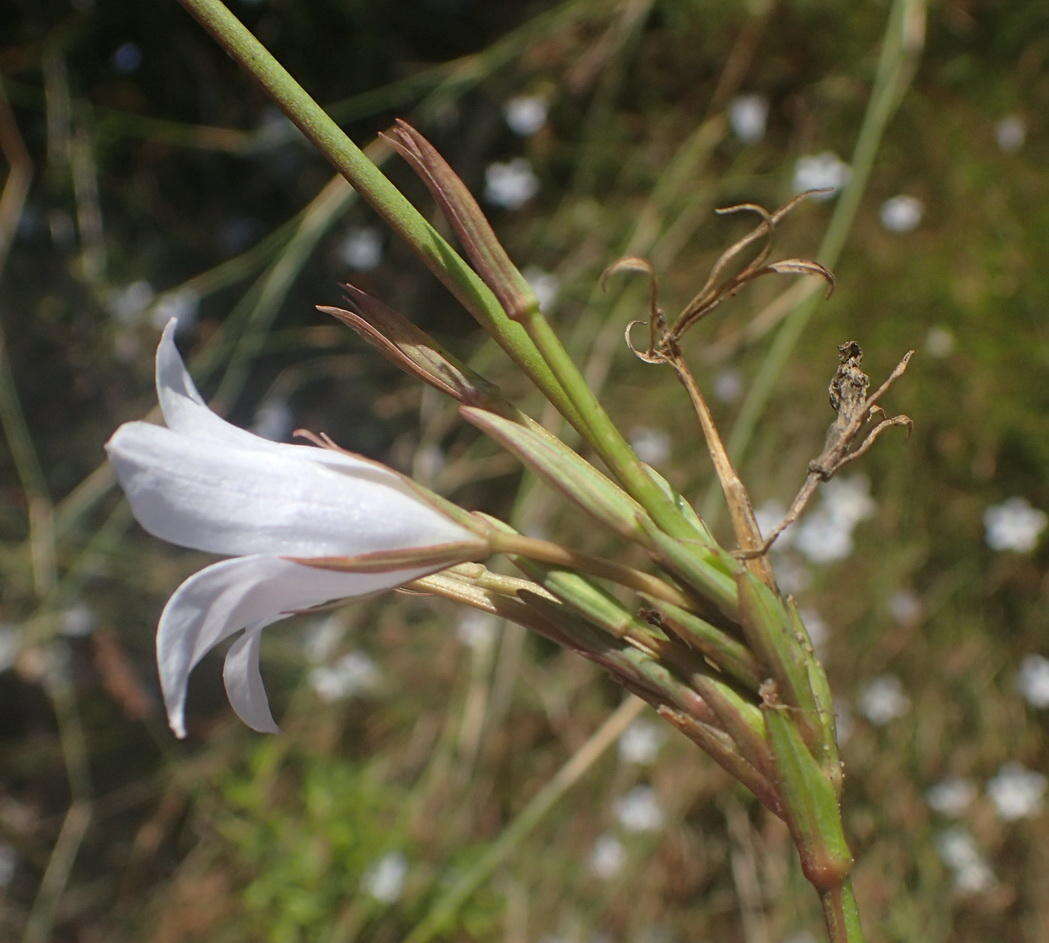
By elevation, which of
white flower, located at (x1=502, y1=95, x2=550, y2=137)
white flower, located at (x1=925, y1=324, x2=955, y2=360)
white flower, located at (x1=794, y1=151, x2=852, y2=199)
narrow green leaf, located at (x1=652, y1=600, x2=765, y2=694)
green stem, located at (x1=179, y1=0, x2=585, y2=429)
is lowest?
white flower, located at (x1=925, y1=324, x2=955, y2=360)

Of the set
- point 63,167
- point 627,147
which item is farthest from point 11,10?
point 627,147

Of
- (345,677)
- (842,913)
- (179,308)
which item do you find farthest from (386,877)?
(842,913)

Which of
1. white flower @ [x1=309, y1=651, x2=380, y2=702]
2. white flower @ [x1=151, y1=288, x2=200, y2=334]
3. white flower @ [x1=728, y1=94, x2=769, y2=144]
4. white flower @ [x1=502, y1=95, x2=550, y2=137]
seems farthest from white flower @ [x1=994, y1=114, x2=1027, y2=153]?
white flower @ [x1=309, y1=651, x2=380, y2=702]

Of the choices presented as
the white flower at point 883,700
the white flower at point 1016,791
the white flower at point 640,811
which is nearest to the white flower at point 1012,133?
the white flower at point 883,700

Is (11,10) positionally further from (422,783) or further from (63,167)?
(422,783)

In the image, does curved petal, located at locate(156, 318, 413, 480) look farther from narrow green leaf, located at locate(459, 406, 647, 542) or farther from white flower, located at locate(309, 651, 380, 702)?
white flower, located at locate(309, 651, 380, 702)
